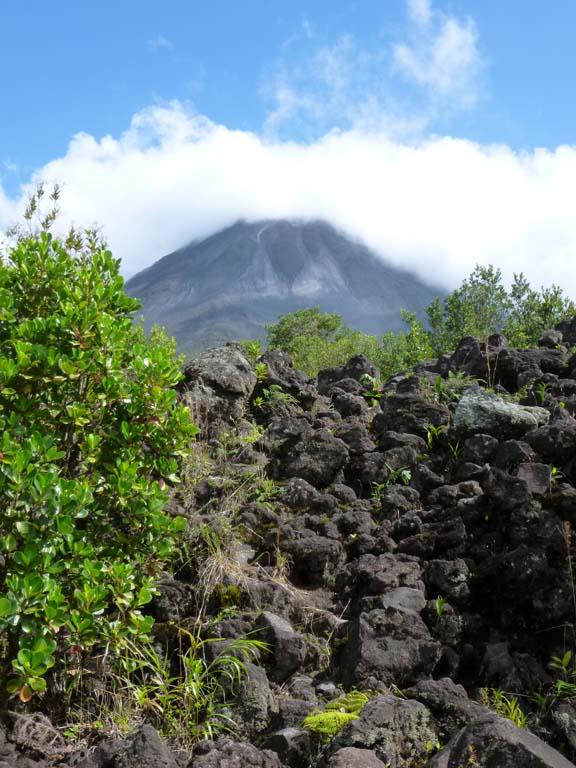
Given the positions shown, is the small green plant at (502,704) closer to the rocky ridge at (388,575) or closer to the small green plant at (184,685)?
the rocky ridge at (388,575)

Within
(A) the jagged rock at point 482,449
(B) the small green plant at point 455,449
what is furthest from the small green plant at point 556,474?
(B) the small green plant at point 455,449

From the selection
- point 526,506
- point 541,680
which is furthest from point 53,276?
point 541,680

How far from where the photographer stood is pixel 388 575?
202 inches

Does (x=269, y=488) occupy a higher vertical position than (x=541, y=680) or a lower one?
higher

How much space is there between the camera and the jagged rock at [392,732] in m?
3.56

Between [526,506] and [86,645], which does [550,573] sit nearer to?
[526,506]

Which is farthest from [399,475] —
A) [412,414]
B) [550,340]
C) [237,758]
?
[550,340]

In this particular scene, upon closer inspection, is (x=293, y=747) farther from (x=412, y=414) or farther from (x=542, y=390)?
(x=542, y=390)

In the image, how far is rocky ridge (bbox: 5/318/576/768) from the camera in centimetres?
373

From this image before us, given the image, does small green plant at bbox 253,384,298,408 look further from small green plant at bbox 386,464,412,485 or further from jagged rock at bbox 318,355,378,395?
small green plant at bbox 386,464,412,485

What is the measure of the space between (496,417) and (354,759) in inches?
154

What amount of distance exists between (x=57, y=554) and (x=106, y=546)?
0.41 meters

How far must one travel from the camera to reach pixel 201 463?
6848 mm

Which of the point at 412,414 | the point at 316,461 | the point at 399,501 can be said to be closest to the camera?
the point at 399,501
